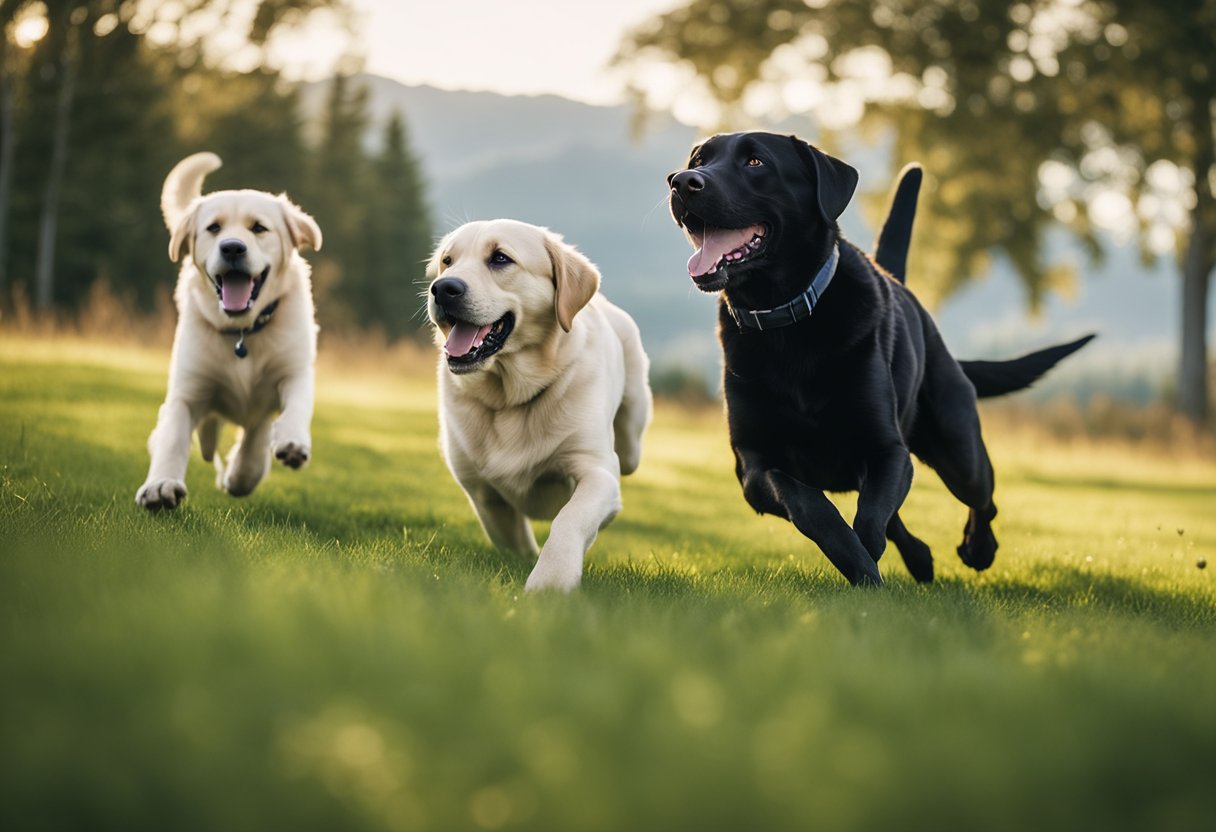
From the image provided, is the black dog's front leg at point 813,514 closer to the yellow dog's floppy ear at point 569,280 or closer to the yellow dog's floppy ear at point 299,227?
the yellow dog's floppy ear at point 569,280

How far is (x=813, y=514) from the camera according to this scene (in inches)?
157

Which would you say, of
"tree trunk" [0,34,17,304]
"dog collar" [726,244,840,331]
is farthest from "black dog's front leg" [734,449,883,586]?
"tree trunk" [0,34,17,304]

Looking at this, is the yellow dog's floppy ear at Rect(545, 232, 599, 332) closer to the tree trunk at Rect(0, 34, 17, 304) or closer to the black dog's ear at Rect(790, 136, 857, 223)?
the black dog's ear at Rect(790, 136, 857, 223)

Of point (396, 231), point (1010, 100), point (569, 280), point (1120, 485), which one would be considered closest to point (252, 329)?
point (569, 280)

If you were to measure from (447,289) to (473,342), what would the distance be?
9.8 inches

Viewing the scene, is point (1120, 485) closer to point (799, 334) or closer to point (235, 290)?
point (799, 334)

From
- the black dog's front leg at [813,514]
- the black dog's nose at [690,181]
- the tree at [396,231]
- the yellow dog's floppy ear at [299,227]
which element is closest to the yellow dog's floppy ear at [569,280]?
the black dog's nose at [690,181]

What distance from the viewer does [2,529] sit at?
11.5ft

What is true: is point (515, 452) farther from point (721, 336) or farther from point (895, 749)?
point (895, 749)

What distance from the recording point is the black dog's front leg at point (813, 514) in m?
3.91

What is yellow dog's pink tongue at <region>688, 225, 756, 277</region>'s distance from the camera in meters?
4.20

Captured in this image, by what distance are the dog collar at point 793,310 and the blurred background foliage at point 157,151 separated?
9482 mm

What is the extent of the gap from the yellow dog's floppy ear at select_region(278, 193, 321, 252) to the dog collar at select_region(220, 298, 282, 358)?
33 cm

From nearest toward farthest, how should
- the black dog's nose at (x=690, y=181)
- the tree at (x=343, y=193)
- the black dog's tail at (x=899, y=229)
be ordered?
the black dog's nose at (x=690, y=181) → the black dog's tail at (x=899, y=229) → the tree at (x=343, y=193)
